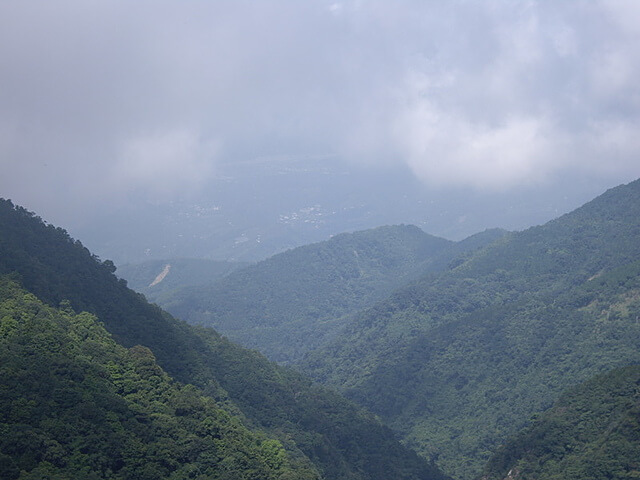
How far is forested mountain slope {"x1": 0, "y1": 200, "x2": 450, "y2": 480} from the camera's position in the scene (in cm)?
6066

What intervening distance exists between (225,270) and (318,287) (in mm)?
49795

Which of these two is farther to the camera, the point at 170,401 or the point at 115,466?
the point at 170,401

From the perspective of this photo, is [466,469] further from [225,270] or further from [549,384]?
[225,270]

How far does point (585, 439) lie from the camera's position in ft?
176

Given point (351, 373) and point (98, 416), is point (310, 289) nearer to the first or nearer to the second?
point (351, 373)

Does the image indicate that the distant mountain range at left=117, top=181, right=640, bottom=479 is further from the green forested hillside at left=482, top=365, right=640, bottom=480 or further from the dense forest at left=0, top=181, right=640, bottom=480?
the green forested hillside at left=482, top=365, right=640, bottom=480

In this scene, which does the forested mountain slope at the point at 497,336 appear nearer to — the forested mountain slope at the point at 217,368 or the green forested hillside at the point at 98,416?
the forested mountain slope at the point at 217,368

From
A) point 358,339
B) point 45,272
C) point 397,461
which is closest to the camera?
point 45,272

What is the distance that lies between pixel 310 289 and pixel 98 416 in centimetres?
11097

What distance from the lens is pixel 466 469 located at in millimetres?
72125

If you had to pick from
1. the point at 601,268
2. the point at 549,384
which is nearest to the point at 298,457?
the point at 549,384

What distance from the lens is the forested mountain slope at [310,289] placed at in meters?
136

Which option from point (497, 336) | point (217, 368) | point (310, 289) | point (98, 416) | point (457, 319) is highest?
point (310, 289)

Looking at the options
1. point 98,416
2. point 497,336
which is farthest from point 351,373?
point 98,416
